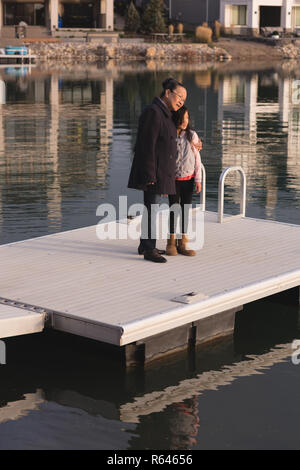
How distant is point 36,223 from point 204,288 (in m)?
5.08

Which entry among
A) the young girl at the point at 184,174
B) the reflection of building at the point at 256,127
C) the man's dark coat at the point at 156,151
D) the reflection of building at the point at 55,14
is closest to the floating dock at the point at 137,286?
the young girl at the point at 184,174

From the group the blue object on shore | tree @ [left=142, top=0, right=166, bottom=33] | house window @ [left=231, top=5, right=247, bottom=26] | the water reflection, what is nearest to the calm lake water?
the water reflection

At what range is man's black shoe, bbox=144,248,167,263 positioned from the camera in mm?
9375

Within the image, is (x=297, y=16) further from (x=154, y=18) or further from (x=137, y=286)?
(x=137, y=286)

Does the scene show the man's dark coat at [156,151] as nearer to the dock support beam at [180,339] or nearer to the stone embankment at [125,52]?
the dock support beam at [180,339]

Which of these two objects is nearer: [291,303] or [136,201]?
[291,303]

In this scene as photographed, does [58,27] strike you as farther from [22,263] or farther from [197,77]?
[22,263]

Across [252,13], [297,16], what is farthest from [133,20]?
[297,16]

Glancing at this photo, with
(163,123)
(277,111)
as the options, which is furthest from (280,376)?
(277,111)

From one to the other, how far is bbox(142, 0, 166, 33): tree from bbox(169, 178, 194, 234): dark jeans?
214 feet

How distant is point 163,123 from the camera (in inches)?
349

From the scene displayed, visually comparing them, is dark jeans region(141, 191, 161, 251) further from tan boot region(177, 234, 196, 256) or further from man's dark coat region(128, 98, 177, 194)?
tan boot region(177, 234, 196, 256)

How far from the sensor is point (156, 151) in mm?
8953

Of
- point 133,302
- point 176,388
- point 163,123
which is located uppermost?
point 163,123
